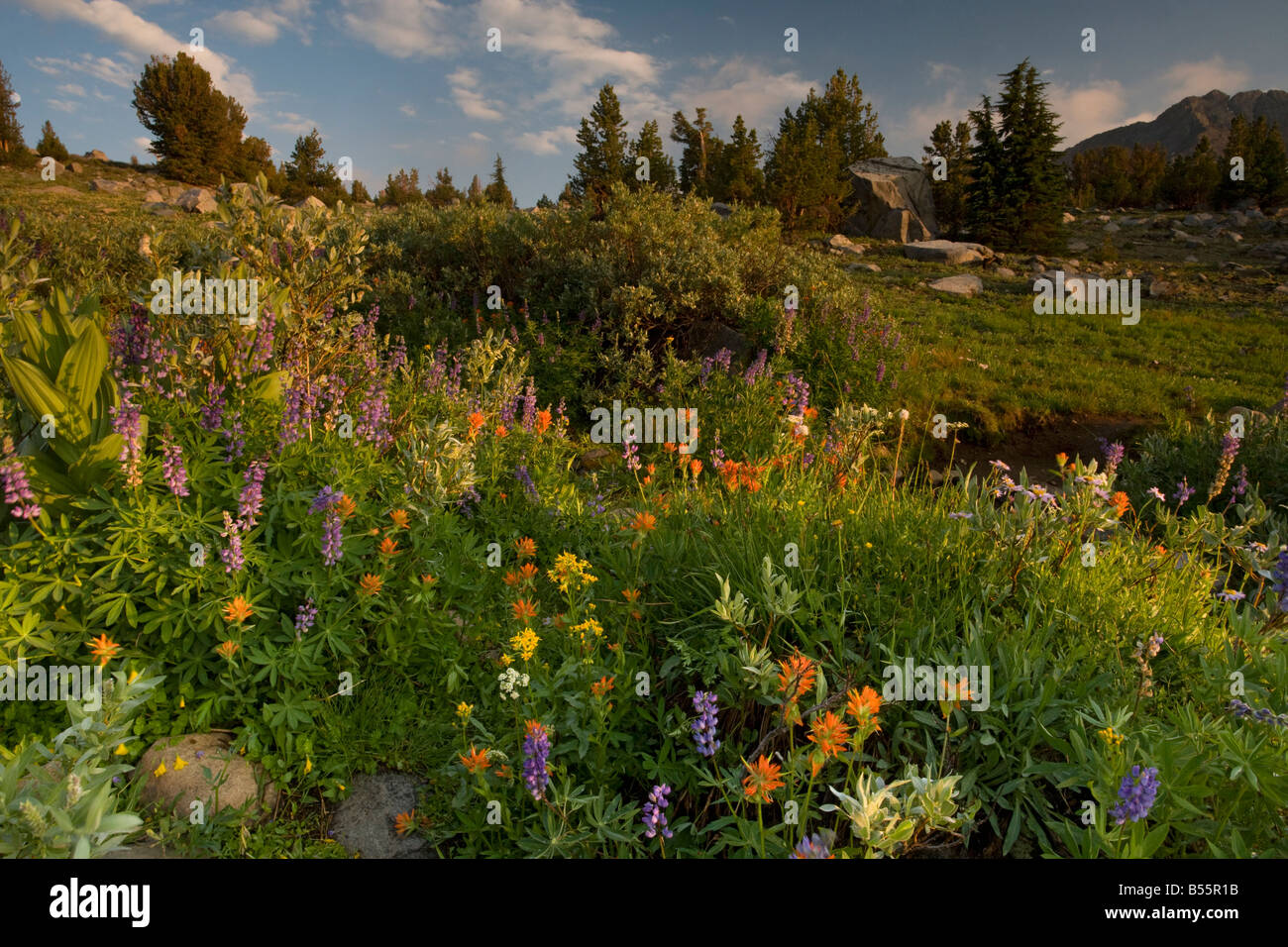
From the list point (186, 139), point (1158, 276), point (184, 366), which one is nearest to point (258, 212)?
point (184, 366)

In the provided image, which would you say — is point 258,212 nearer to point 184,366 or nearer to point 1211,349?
point 184,366

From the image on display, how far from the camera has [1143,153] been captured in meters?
48.4

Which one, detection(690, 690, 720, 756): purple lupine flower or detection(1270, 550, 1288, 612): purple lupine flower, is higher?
detection(1270, 550, 1288, 612): purple lupine flower

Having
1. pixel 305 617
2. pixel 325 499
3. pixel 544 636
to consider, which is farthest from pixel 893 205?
pixel 305 617

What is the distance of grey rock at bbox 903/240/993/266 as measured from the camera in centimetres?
2286

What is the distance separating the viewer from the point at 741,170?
30.6m

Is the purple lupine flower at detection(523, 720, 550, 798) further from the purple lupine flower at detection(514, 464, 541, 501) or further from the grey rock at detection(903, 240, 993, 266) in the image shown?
the grey rock at detection(903, 240, 993, 266)

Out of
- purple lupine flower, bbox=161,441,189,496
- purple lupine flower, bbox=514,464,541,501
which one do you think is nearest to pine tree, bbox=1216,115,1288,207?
purple lupine flower, bbox=514,464,541,501

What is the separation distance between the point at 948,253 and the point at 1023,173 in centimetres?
692

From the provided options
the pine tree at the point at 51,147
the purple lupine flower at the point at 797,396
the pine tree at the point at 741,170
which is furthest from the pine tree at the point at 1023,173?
the pine tree at the point at 51,147

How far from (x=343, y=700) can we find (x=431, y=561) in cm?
73

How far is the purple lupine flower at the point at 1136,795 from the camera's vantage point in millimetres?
1845

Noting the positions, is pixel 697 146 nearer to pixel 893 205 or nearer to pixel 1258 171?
pixel 893 205

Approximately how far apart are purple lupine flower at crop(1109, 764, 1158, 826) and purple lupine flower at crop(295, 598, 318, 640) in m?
2.95
